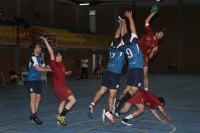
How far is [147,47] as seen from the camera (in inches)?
492

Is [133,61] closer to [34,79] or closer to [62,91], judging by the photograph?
[62,91]

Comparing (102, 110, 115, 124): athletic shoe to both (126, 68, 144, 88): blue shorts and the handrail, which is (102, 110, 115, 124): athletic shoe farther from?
the handrail

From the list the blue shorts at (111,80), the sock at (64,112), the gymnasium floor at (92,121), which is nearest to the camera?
the gymnasium floor at (92,121)

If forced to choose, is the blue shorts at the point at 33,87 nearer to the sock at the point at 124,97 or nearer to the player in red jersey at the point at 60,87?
the player in red jersey at the point at 60,87

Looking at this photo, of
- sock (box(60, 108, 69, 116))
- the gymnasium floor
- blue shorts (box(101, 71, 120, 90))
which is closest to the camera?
the gymnasium floor

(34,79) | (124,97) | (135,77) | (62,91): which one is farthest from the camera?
(34,79)

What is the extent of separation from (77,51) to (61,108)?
30970mm

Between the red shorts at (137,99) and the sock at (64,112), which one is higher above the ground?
the red shorts at (137,99)

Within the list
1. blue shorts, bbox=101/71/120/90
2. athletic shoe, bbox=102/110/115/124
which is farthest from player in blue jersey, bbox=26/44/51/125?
athletic shoe, bbox=102/110/115/124

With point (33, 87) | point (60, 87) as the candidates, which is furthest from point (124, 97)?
point (33, 87)

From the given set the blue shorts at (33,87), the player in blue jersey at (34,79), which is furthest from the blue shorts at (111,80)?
the blue shorts at (33,87)

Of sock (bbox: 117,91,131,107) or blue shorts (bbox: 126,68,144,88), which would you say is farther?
blue shorts (bbox: 126,68,144,88)

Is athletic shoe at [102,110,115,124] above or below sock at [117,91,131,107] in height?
below

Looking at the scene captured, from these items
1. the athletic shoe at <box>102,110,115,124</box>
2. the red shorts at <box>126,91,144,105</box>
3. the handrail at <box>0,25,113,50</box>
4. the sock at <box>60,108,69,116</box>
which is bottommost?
the athletic shoe at <box>102,110,115,124</box>
